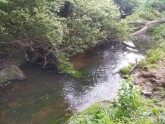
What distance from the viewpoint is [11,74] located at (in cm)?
1800

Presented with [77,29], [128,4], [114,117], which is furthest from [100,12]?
[128,4]

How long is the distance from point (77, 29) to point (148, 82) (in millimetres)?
7432

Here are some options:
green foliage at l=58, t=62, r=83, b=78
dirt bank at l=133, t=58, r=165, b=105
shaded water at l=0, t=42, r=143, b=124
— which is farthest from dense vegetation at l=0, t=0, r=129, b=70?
dirt bank at l=133, t=58, r=165, b=105

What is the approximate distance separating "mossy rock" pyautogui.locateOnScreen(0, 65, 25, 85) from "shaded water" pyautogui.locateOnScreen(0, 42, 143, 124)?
1.47 ft

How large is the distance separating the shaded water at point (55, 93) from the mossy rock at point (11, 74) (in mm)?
447

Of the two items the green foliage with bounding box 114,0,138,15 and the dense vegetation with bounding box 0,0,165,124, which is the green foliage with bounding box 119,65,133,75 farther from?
the green foliage with bounding box 114,0,138,15

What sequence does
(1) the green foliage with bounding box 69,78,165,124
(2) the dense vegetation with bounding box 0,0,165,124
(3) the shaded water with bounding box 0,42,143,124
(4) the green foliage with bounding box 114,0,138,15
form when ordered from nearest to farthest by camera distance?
(1) the green foliage with bounding box 69,78,165,124 → (2) the dense vegetation with bounding box 0,0,165,124 → (3) the shaded water with bounding box 0,42,143,124 → (4) the green foliage with bounding box 114,0,138,15

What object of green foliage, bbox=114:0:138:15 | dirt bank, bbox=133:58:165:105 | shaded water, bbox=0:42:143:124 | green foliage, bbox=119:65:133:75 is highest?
green foliage, bbox=114:0:138:15

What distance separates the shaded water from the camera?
14.0 m

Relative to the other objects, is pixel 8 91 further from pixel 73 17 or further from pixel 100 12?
pixel 100 12

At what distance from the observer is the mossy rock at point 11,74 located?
57.9 ft

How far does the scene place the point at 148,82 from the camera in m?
16.9

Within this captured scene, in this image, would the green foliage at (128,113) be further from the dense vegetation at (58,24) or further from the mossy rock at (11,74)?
the mossy rock at (11,74)

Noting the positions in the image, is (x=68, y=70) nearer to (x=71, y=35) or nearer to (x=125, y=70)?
(x=71, y=35)
